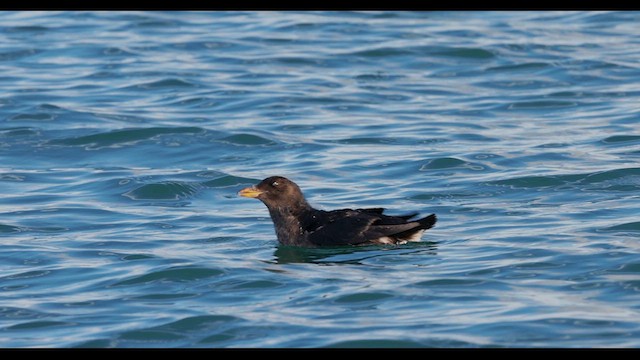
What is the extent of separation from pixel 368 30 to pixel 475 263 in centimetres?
1477

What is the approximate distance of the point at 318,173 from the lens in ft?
56.0

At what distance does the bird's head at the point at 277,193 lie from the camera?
13.8 m

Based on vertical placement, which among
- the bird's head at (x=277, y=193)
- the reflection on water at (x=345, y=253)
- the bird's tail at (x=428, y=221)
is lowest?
the reflection on water at (x=345, y=253)

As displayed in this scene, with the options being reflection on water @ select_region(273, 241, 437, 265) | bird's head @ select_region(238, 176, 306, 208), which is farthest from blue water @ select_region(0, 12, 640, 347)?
bird's head @ select_region(238, 176, 306, 208)

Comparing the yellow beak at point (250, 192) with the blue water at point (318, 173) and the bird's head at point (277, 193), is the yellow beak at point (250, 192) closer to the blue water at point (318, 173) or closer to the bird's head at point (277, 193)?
the bird's head at point (277, 193)

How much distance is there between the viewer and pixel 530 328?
32.8 ft

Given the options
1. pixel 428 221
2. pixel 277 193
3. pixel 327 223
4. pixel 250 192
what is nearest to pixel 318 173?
pixel 277 193

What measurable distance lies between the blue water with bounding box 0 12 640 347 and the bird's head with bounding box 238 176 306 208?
46 centimetres

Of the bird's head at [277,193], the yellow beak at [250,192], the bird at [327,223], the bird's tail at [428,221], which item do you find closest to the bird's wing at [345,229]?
the bird at [327,223]

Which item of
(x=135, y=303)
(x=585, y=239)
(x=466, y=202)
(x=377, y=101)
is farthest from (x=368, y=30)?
(x=135, y=303)

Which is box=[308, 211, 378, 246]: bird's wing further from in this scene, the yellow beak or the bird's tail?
the yellow beak

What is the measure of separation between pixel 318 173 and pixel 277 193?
324 cm

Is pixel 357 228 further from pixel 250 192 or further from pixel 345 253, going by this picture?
pixel 250 192

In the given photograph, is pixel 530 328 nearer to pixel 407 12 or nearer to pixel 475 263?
Answer: pixel 475 263
